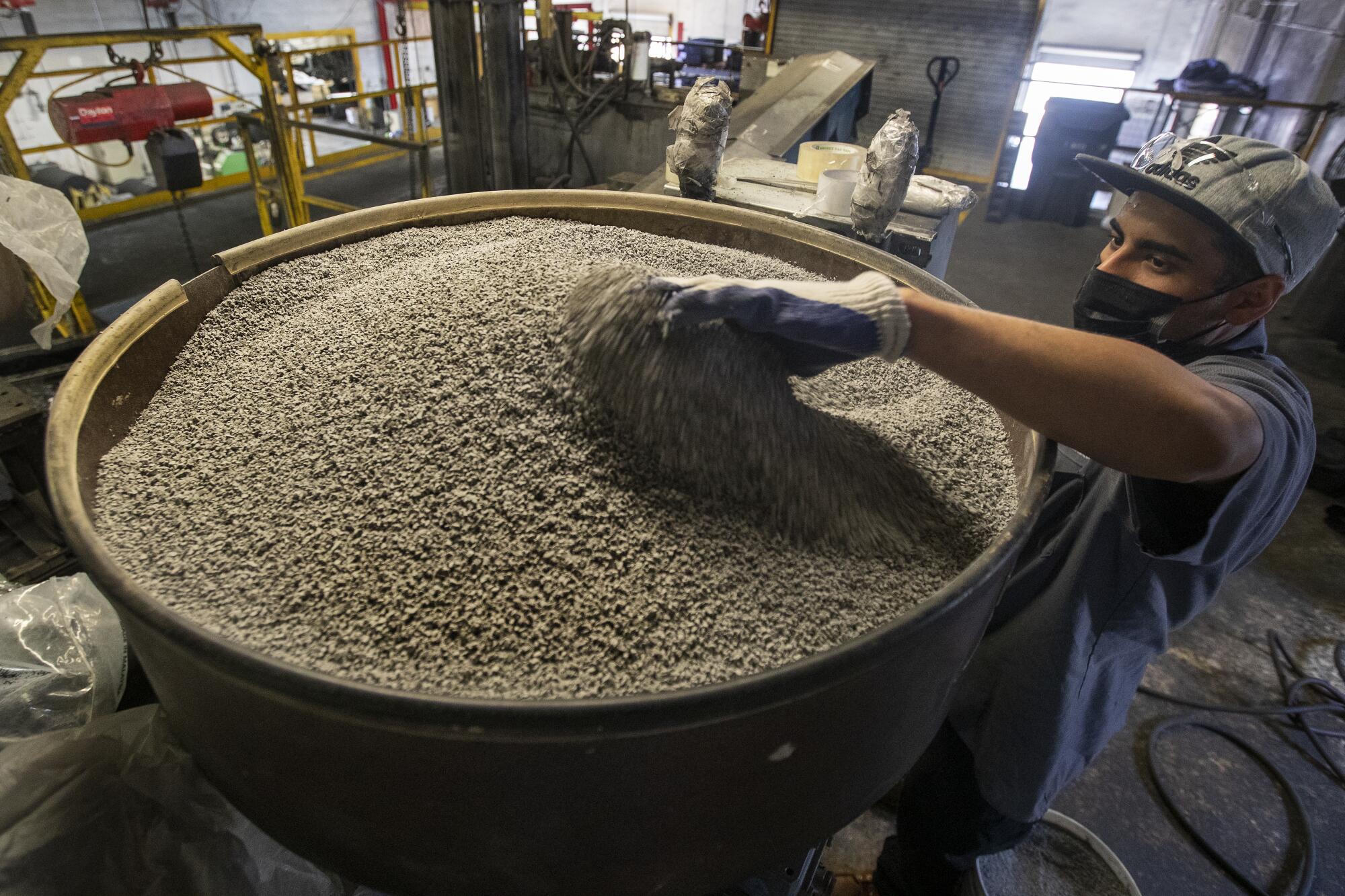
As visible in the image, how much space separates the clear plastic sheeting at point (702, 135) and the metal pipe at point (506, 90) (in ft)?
3.83

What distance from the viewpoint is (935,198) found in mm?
2441

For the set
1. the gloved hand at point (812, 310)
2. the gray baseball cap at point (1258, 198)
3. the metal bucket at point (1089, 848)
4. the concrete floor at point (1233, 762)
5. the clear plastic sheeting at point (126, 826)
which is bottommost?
the concrete floor at point (1233, 762)

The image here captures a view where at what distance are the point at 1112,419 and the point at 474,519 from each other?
0.69 meters

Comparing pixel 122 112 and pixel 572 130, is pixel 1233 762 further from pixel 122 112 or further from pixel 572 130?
pixel 122 112

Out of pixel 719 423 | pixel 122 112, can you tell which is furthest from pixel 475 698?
pixel 122 112

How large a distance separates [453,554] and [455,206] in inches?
40.0

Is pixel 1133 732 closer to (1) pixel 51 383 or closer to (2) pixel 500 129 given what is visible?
(2) pixel 500 129

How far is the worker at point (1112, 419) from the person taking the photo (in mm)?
802

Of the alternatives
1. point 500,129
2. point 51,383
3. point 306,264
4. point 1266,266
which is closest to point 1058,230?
point 500,129

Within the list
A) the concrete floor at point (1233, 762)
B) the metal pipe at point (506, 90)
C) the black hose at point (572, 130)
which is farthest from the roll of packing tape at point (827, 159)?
the black hose at point (572, 130)

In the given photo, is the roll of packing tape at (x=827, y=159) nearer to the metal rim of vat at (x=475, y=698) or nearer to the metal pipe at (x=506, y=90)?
the metal pipe at (x=506, y=90)

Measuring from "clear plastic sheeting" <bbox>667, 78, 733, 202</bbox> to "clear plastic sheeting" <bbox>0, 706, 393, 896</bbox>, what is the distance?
1.68 m

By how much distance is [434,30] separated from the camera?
2.82 meters

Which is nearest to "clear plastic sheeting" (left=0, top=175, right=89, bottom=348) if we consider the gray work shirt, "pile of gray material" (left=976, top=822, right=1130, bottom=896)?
the gray work shirt
